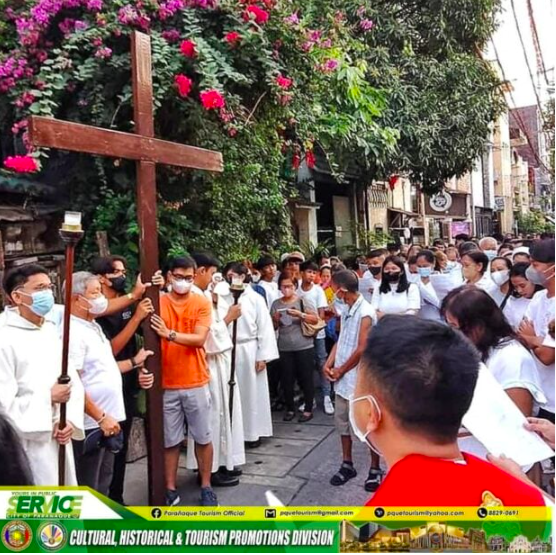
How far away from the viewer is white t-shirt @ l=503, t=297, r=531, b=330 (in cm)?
415

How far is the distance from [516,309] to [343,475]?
1794mm

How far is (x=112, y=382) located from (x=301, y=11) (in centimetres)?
478

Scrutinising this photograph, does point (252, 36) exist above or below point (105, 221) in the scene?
above

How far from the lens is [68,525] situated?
211 cm

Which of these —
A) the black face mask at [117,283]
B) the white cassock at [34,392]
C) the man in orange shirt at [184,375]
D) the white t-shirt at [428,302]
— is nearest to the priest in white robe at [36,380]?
the white cassock at [34,392]

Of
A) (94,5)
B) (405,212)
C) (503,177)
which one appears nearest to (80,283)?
(94,5)

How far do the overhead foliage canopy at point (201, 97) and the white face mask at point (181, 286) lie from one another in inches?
45.2

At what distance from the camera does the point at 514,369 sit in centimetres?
237

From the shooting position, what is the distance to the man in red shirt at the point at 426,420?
1.30 m

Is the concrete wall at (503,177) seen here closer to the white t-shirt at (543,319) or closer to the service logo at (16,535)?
the white t-shirt at (543,319)

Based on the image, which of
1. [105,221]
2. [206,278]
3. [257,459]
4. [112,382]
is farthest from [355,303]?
[105,221]

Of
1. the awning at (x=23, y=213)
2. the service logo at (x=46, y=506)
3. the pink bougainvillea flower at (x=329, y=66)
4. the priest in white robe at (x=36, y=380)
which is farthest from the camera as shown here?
the pink bougainvillea flower at (x=329, y=66)

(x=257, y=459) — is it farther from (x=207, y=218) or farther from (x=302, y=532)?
(x=302, y=532)

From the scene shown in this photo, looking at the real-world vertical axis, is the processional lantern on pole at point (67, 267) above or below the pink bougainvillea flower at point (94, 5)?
below
